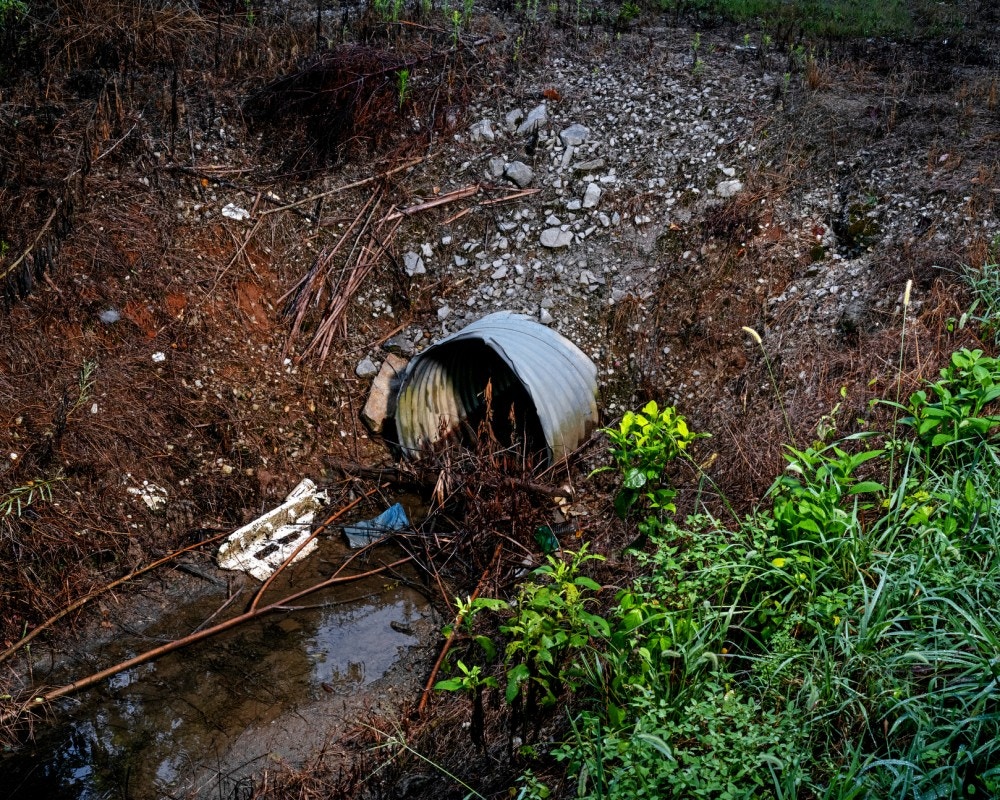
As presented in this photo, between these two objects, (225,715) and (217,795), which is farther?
(225,715)

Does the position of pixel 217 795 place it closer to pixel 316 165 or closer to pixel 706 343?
pixel 706 343

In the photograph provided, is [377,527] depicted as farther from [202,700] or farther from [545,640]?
[545,640]

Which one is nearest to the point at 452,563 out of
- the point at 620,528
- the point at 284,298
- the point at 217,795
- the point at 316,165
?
the point at 620,528

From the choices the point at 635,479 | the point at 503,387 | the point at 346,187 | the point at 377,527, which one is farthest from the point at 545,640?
the point at 346,187

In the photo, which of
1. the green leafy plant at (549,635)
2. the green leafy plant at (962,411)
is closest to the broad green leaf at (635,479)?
the green leafy plant at (549,635)

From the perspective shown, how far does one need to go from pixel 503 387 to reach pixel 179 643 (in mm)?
2272

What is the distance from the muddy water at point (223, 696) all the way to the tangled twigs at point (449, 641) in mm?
134

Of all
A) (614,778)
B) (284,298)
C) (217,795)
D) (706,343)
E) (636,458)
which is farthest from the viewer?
(284,298)

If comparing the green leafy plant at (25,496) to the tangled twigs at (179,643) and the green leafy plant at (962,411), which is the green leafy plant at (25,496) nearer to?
the tangled twigs at (179,643)

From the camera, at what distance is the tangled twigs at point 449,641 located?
315 cm

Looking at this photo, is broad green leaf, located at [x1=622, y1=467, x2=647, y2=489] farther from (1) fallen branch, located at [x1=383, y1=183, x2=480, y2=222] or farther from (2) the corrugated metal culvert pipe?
(1) fallen branch, located at [x1=383, y1=183, x2=480, y2=222]

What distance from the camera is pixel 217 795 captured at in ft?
9.41

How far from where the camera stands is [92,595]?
3654mm

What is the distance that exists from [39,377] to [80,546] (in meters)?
0.99
